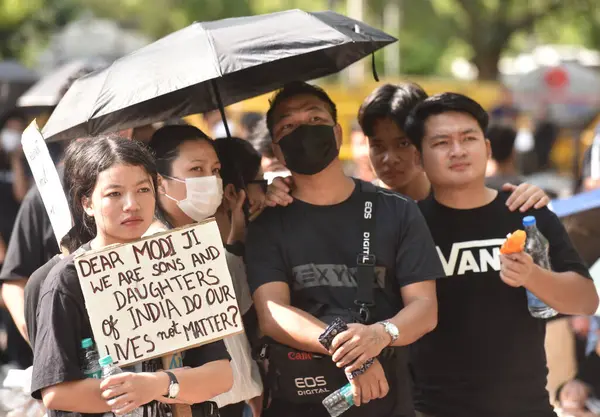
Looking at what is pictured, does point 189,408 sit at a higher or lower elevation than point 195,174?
lower

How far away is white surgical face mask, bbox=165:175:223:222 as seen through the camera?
4422 millimetres

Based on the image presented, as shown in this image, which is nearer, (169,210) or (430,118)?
(169,210)

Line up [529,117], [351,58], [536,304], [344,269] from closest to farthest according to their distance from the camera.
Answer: [344,269], [536,304], [351,58], [529,117]

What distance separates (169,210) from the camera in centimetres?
446

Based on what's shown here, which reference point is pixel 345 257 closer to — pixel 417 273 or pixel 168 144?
pixel 417 273

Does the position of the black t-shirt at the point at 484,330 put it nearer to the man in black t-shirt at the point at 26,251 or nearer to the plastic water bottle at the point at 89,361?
the plastic water bottle at the point at 89,361

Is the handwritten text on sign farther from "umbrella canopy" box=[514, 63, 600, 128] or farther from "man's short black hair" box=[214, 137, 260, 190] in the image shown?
"umbrella canopy" box=[514, 63, 600, 128]

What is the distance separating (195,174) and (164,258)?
841mm

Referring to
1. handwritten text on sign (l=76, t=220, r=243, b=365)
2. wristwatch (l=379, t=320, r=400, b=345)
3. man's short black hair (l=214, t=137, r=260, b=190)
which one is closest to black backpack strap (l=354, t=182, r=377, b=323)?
wristwatch (l=379, t=320, r=400, b=345)

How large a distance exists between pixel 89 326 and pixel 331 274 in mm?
1158

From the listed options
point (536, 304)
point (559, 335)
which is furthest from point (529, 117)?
point (536, 304)

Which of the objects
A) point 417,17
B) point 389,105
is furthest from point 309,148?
point 417,17

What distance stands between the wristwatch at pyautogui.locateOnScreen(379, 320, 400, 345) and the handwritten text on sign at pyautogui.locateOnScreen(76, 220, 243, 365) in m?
0.66

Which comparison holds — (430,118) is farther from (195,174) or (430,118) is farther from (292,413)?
(292,413)
